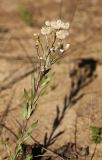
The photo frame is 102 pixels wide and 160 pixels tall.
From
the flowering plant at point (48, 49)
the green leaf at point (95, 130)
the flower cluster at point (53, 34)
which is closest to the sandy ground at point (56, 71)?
the green leaf at point (95, 130)

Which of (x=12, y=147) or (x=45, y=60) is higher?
(x=45, y=60)

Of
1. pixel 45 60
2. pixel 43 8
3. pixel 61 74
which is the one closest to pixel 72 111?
pixel 61 74

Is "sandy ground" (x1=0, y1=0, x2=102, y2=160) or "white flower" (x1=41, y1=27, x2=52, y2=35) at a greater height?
"white flower" (x1=41, y1=27, x2=52, y2=35)

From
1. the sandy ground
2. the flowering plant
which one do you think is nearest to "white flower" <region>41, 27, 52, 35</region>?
the flowering plant

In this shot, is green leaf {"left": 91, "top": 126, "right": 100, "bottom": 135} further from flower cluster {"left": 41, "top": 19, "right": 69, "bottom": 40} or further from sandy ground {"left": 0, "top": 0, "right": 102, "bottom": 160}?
flower cluster {"left": 41, "top": 19, "right": 69, "bottom": 40}

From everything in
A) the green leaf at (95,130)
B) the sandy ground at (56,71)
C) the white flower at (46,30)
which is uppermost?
the white flower at (46,30)

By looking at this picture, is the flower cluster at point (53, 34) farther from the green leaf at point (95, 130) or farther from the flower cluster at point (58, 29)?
the green leaf at point (95, 130)

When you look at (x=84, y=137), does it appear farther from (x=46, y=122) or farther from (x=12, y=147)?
(x=12, y=147)

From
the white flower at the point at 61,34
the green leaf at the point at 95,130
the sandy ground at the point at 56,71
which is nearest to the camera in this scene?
the white flower at the point at 61,34
